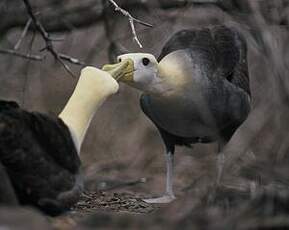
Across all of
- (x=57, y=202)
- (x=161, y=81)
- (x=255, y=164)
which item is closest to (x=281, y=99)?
(x=255, y=164)

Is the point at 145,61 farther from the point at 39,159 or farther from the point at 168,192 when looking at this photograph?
the point at 39,159

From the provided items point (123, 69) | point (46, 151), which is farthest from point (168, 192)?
point (46, 151)

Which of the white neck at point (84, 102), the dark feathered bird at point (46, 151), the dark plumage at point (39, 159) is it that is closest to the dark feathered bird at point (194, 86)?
the white neck at point (84, 102)

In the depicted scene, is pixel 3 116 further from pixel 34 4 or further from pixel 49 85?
pixel 49 85

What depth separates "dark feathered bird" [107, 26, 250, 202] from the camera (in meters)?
7.11

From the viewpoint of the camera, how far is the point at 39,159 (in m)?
4.55

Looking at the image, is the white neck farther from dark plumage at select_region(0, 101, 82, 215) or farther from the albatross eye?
the albatross eye

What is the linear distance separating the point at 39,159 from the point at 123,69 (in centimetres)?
211

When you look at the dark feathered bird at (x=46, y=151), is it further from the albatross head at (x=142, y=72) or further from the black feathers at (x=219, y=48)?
the black feathers at (x=219, y=48)

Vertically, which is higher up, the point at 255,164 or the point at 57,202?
the point at 255,164

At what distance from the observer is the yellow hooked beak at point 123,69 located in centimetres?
628

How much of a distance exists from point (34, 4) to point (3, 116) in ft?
18.5

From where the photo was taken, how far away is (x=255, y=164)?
13.6 ft

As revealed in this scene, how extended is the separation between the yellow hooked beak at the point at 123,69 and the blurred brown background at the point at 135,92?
0.91 meters
